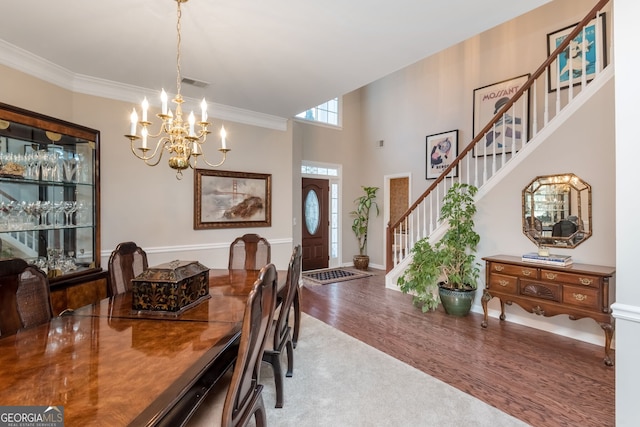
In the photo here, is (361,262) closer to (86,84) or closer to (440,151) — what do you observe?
(440,151)

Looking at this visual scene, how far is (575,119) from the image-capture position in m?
3.11

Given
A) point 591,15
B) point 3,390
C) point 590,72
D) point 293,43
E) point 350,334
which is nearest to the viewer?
point 3,390

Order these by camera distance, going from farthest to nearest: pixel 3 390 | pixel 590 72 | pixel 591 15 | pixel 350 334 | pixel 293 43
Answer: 1. pixel 590 72
2. pixel 350 334
3. pixel 591 15
4. pixel 293 43
5. pixel 3 390

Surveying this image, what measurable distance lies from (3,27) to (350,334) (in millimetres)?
4010

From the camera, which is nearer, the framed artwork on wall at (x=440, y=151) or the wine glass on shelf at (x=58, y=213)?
the wine glass on shelf at (x=58, y=213)

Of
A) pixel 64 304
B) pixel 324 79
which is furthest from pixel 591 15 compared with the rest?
pixel 64 304

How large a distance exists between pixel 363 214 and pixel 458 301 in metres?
3.64

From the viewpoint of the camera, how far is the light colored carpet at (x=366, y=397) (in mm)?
1934

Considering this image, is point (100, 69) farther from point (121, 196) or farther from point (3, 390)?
point (3, 390)

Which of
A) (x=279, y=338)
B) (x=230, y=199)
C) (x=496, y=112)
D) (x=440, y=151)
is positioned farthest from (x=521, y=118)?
(x=279, y=338)

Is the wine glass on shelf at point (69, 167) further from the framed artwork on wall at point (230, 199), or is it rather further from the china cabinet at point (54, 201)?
the framed artwork on wall at point (230, 199)

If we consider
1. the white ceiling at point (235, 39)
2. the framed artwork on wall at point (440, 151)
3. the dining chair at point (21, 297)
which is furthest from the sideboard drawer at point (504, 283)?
the dining chair at point (21, 297)

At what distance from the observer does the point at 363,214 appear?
23.5ft

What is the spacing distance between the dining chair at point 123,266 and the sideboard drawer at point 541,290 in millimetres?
3682
